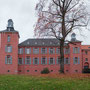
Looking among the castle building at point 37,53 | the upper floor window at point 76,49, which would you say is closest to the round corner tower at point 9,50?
the castle building at point 37,53

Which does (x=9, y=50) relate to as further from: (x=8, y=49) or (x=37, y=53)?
(x=37, y=53)

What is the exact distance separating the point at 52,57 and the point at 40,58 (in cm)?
314

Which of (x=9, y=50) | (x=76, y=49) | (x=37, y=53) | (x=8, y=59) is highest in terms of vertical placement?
(x=76, y=49)

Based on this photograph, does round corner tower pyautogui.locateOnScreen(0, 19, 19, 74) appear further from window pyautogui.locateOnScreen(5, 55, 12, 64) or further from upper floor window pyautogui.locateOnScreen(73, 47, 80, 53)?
upper floor window pyautogui.locateOnScreen(73, 47, 80, 53)

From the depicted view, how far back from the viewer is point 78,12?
728 inches

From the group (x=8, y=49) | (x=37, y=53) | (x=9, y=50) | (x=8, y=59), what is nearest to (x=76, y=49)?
(x=37, y=53)

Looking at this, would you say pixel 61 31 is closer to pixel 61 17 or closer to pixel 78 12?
pixel 61 17

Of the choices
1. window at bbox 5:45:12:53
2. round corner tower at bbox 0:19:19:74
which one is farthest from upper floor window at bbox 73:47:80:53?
window at bbox 5:45:12:53

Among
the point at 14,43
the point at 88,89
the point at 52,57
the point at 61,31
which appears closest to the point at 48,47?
the point at 52,57

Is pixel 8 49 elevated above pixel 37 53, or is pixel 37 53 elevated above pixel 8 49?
pixel 8 49

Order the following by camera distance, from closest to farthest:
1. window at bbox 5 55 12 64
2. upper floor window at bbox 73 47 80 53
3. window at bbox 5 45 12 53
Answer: window at bbox 5 55 12 64 < window at bbox 5 45 12 53 < upper floor window at bbox 73 47 80 53

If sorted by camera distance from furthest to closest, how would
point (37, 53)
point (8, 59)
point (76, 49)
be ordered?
point (37, 53)
point (76, 49)
point (8, 59)

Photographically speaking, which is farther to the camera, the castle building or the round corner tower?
the castle building

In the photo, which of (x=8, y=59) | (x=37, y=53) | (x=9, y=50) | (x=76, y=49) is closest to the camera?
(x=8, y=59)
